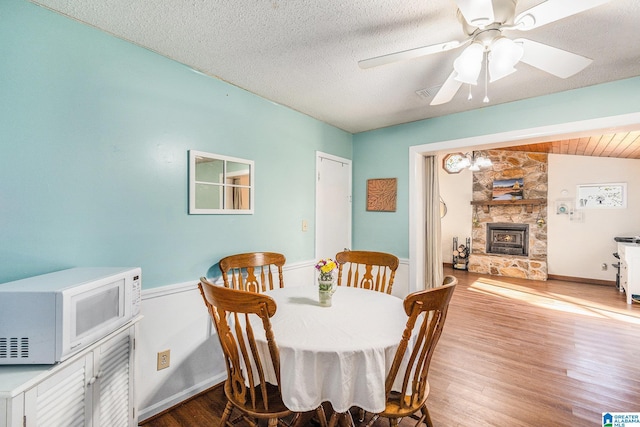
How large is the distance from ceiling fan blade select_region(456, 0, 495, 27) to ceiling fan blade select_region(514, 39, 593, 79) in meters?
0.27

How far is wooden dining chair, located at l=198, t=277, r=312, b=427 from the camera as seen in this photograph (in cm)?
111

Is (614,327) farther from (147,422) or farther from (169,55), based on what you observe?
(169,55)

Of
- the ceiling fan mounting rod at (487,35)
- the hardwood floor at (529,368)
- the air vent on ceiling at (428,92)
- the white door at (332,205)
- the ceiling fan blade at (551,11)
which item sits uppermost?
the air vent on ceiling at (428,92)

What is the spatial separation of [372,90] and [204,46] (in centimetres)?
135

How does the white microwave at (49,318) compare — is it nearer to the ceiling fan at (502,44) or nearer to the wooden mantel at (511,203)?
the ceiling fan at (502,44)

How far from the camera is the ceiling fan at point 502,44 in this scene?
3.46 ft

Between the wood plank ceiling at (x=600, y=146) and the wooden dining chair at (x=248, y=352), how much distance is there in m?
4.62

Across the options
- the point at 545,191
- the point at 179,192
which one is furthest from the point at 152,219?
the point at 545,191

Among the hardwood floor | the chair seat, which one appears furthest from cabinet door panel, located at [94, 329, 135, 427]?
the chair seat

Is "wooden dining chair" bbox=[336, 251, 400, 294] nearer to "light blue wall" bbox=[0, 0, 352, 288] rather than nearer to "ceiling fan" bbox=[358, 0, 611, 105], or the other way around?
"light blue wall" bbox=[0, 0, 352, 288]

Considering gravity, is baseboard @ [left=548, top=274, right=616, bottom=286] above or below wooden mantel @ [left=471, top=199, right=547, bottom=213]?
below

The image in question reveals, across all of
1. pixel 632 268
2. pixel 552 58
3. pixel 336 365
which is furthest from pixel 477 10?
pixel 632 268

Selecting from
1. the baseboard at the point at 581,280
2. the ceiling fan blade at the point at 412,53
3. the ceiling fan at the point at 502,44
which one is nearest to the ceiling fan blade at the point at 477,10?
the ceiling fan at the point at 502,44

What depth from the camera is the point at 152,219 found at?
5.98 feet
